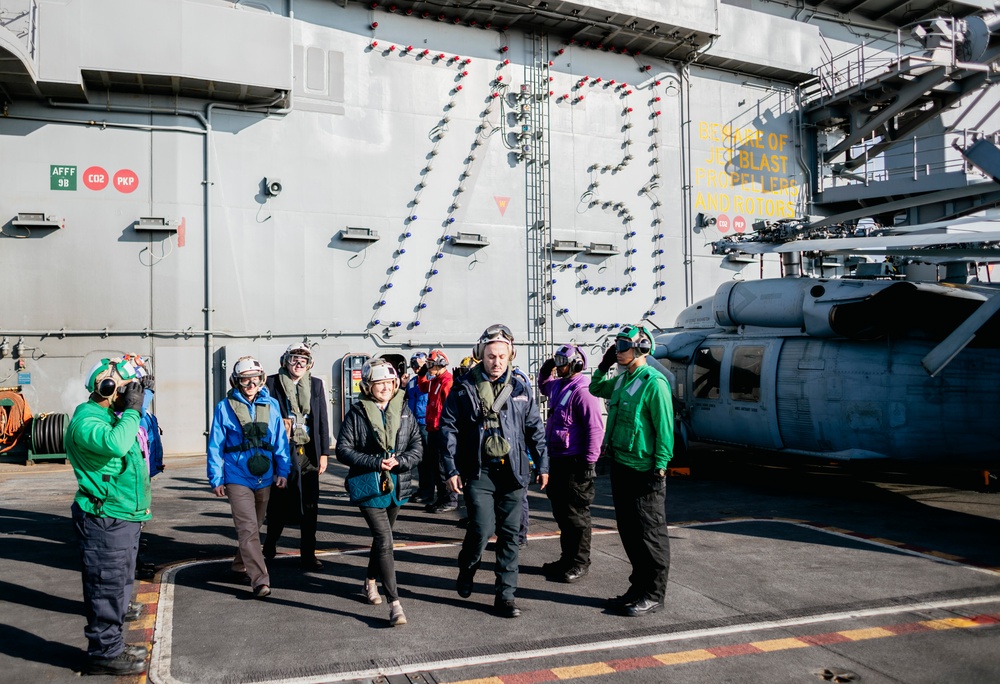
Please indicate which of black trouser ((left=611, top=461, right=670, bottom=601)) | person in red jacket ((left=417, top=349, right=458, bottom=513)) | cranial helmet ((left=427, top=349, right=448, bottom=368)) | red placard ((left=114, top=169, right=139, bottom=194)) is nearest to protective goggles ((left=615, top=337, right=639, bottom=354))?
black trouser ((left=611, top=461, right=670, bottom=601))

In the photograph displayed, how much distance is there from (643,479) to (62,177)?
1294 centimetres

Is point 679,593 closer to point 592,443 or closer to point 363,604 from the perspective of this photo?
point 592,443

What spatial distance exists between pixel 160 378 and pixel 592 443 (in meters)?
10.7

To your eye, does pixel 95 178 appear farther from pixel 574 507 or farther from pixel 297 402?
pixel 574 507

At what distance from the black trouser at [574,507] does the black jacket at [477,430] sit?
66 centimetres

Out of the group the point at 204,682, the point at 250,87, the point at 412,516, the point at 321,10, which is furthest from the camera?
the point at 321,10

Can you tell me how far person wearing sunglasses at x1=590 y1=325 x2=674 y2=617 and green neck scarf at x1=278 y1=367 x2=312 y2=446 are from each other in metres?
2.78

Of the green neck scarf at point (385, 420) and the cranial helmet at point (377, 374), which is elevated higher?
the cranial helmet at point (377, 374)

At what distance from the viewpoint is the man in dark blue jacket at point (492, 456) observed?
5.52 m

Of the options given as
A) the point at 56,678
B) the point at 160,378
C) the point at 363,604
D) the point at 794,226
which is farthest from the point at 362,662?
the point at 160,378

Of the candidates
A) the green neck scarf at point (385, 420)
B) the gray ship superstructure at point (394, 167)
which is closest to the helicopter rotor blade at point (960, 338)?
→ the gray ship superstructure at point (394, 167)

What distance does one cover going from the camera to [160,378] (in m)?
14.2

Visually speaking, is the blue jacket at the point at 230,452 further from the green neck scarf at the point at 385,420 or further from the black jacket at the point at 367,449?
the green neck scarf at the point at 385,420

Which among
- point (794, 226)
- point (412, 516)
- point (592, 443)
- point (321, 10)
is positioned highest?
point (321, 10)
